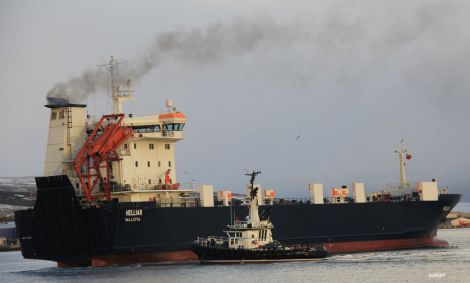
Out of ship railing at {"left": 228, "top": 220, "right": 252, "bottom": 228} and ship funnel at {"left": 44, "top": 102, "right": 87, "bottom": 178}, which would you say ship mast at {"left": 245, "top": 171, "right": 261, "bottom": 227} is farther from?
ship funnel at {"left": 44, "top": 102, "right": 87, "bottom": 178}

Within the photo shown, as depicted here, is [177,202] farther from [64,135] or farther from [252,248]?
[64,135]

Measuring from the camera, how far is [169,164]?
62625 mm

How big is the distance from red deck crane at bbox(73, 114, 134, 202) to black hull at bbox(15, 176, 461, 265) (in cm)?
169

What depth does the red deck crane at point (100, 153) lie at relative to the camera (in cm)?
5844

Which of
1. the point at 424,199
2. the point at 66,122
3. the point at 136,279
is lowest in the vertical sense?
the point at 136,279

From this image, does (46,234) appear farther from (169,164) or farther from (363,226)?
(363,226)

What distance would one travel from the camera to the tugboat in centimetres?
5662

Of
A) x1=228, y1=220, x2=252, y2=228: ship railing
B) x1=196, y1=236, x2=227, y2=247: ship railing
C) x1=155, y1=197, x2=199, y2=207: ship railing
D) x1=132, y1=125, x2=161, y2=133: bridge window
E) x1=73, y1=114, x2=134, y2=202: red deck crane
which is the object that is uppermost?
x1=132, y1=125, x2=161, y2=133: bridge window

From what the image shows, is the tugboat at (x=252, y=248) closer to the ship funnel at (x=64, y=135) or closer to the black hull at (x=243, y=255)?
the black hull at (x=243, y=255)

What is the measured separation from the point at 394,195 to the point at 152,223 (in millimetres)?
21478

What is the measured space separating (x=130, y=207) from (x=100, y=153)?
11.8 feet

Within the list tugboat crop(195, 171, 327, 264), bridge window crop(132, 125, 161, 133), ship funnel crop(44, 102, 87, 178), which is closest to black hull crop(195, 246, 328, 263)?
tugboat crop(195, 171, 327, 264)

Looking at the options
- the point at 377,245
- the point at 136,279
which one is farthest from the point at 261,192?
the point at 136,279

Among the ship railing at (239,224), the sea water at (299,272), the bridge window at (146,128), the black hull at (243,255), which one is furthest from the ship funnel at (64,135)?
the ship railing at (239,224)
